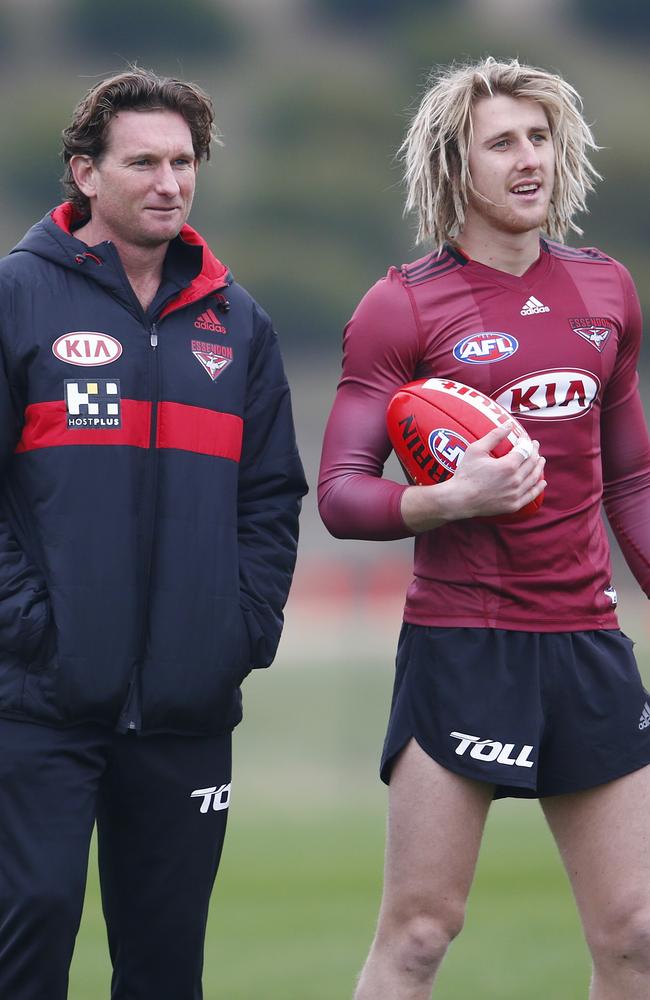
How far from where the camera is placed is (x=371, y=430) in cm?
346

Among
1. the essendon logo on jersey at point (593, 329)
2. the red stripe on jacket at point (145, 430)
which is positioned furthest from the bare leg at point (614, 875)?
the red stripe on jacket at point (145, 430)

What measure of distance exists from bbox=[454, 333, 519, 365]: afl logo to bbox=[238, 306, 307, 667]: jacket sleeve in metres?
0.40

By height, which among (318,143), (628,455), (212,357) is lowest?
(628,455)

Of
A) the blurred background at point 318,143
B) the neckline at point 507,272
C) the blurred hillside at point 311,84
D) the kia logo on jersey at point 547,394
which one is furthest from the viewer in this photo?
the blurred hillside at point 311,84

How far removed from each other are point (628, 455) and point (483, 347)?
47 cm

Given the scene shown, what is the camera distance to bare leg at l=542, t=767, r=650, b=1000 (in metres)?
3.30

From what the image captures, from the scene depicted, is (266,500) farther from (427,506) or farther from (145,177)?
(145,177)

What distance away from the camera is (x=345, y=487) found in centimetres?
341

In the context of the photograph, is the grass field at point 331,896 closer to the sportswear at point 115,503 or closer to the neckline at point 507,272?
the sportswear at point 115,503

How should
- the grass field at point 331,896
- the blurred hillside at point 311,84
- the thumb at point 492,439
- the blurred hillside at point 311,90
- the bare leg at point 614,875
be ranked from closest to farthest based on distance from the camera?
the thumb at point 492,439 → the bare leg at point 614,875 → the grass field at point 331,896 → the blurred hillside at point 311,90 → the blurred hillside at point 311,84

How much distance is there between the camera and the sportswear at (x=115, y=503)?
327cm

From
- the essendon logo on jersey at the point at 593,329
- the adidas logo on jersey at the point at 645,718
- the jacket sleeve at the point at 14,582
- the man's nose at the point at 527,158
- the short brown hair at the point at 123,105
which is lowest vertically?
the adidas logo on jersey at the point at 645,718

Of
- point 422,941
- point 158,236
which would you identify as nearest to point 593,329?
point 158,236

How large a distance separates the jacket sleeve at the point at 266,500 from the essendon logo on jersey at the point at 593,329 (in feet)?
2.08
